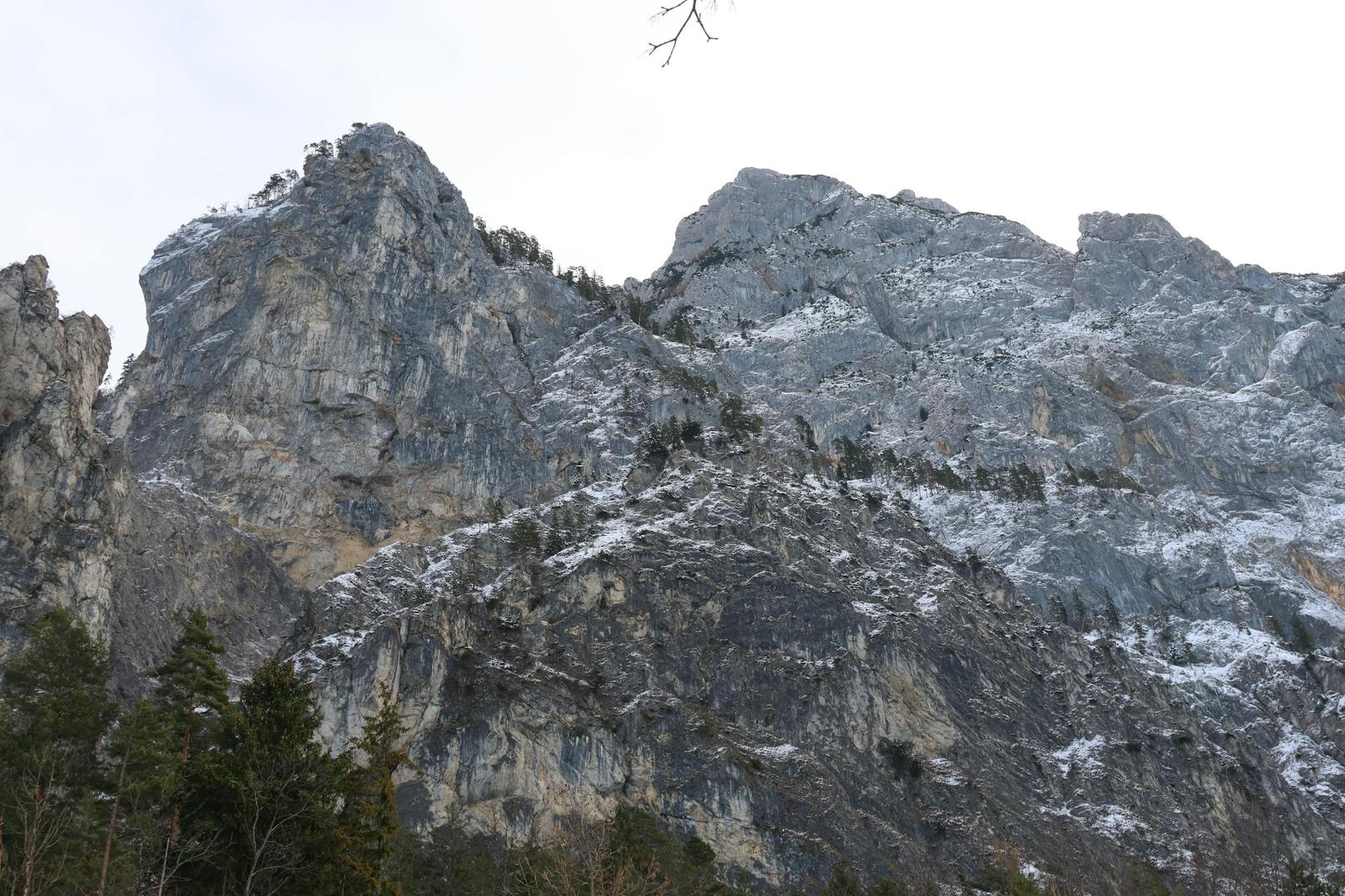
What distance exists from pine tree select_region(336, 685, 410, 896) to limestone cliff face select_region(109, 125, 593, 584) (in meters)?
49.2

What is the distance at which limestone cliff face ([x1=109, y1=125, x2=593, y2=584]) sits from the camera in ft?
260

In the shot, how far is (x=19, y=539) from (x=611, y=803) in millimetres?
35137

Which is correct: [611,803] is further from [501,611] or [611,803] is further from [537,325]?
[537,325]

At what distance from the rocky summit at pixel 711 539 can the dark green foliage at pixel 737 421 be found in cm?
65

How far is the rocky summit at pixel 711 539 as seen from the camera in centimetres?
6094

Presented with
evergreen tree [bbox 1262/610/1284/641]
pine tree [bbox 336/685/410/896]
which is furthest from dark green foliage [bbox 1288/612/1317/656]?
pine tree [bbox 336/685/410/896]

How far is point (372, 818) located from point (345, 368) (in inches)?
2599

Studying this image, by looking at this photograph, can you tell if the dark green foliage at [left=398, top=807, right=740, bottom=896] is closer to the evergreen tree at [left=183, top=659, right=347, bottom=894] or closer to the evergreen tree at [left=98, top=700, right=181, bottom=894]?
the evergreen tree at [left=183, top=659, right=347, bottom=894]

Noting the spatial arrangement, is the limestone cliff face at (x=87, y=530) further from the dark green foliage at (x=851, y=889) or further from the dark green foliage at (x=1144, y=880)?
the dark green foliage at (x=1144, y=880)

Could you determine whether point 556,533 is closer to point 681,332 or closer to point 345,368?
point 345,368

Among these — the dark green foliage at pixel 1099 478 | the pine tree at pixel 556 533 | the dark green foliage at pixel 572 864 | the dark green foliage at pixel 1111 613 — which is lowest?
the dark green foliage at pixel 572 864

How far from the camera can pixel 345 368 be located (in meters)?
88.6

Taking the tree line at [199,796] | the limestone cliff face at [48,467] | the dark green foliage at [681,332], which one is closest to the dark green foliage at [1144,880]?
the tree line at [199,796]

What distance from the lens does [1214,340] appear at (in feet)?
418
